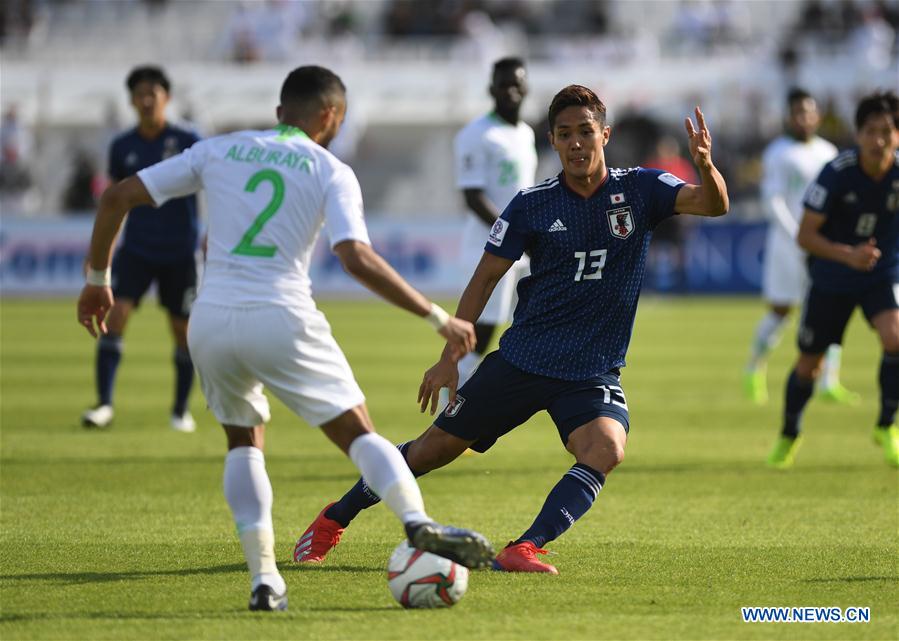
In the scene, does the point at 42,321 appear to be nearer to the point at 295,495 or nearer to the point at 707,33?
the point at 295,495

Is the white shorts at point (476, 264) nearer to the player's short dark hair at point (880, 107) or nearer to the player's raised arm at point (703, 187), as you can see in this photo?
the player's short dark hair at point (880, 107)

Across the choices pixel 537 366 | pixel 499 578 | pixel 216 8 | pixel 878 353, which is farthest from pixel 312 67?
pixel 216 8

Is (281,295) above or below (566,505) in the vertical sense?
above

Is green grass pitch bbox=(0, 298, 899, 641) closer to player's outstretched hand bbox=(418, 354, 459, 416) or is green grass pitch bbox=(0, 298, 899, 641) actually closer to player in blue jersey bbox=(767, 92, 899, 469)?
player in blue jersey bbox=(767, 92, 899, 469)

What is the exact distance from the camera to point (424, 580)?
590 centimetres

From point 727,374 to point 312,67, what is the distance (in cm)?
1182

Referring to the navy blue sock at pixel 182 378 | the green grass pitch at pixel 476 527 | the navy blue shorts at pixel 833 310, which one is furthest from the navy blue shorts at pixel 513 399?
the navy blue sock at pixel 182 378

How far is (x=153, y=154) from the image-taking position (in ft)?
39.4

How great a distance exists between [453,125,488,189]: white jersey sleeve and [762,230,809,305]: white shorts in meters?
4.72

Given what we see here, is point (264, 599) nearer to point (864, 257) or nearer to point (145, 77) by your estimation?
point (864, 257)

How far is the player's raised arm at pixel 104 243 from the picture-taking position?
586 centimetres

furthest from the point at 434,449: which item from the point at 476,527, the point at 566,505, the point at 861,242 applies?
the point at 861,242

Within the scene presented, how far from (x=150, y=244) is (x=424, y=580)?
6.81 metres

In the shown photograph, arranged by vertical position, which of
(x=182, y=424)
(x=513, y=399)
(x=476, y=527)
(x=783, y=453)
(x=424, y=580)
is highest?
(x=513, y=399)
